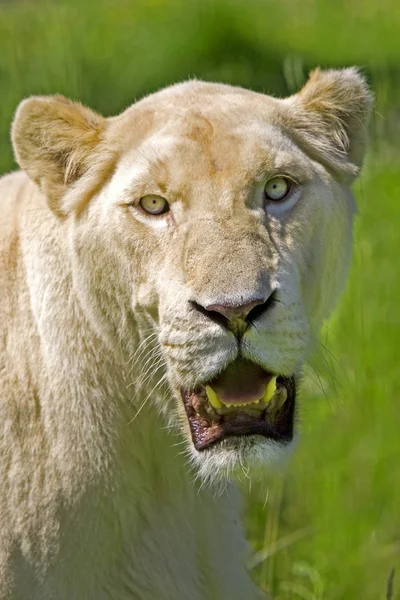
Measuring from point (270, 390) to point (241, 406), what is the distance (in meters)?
0.08

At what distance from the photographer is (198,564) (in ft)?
10.4

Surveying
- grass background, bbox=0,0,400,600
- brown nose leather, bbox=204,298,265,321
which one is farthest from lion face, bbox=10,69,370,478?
grass background, bbox=0,0,400,600

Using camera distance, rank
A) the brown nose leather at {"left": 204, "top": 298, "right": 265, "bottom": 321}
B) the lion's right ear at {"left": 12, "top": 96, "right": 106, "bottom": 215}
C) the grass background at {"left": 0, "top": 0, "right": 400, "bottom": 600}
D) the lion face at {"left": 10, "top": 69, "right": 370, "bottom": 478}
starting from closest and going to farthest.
→ the brown nose leather at {"left": 204, "top": 298, "right": 265, "bottom": 321} < the lion face at {"left": 10, "top": 69, "right": 370, "bottom": 478} < the lion's right ear at {"left": 12, "top": 96, "right": 106, "bottom": 215} < the grass background at {"left": 0, "top": 0, "right": 400, "bottom": 600}

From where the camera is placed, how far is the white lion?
282 cm

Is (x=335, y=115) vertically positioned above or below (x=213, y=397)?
above

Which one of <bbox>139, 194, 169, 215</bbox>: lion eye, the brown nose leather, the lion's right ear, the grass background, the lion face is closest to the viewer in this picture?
A: the brown nose leather

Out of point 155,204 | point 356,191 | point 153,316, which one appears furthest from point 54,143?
point 356,191

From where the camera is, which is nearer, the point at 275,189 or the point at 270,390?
the point at 270,390

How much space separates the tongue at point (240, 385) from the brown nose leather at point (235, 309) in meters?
0.20

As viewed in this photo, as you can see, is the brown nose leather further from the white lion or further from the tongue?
the tongue

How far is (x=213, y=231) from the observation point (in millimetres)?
2809

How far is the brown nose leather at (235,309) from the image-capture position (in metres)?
2.63

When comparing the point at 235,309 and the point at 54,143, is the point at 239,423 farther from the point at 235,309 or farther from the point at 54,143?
the point at 54,143

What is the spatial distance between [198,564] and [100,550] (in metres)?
0.30
